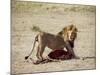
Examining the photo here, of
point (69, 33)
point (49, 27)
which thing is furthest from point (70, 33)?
point (49, 27)

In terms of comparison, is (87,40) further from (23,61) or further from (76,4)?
(23,61)

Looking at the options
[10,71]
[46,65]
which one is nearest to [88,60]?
[46,65]

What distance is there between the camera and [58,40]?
7.50ft

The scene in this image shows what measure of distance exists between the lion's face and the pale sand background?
0.05 meters

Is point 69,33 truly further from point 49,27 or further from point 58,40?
point 49,27

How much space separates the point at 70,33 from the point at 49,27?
29 cm

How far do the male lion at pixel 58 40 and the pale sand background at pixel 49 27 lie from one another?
0.17 ft

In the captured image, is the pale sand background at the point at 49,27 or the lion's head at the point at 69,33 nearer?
the pale sand background at the point at 49,27

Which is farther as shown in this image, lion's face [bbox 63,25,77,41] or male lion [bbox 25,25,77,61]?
lion's face [bbox 63,25,77,41]

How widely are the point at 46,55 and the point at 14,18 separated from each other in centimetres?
59

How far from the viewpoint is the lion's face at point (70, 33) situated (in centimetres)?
232

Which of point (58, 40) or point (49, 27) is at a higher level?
A: point (49, 27)

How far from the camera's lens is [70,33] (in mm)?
2344

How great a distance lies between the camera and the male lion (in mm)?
2215
